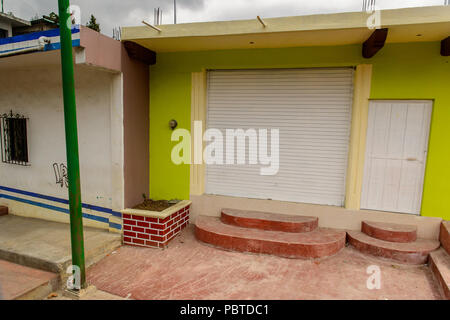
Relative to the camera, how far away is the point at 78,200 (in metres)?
3.65

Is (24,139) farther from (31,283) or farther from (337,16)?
(337,16)

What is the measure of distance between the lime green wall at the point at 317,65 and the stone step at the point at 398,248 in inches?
24.1

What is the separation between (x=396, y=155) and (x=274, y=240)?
264 cm

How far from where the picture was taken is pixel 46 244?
16.1 feet

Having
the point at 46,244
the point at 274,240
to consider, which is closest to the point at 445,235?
the point at 274,240

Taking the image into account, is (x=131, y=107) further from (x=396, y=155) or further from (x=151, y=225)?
(x=396, y=155)

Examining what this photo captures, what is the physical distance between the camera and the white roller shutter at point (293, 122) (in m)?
5.42

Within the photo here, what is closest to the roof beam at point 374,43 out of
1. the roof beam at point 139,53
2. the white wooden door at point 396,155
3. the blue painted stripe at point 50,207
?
the white wooden door at point 396,155

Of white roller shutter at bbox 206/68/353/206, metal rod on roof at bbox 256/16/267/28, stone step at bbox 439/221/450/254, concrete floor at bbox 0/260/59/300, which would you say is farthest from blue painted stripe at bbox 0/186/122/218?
stone step at bbox 439/221/450/254

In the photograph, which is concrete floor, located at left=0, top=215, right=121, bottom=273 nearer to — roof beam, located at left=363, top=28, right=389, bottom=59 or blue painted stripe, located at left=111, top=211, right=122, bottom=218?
blue painted stripe, located at left=111, top=211, right=122, bottom=218

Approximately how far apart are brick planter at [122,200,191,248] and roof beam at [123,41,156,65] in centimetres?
287

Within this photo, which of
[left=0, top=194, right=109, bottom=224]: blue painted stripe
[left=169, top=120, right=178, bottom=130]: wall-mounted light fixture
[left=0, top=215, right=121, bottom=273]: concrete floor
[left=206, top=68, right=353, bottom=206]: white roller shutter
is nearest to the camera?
[left=0, top=215, right=121, bottom=273]: concrete floor

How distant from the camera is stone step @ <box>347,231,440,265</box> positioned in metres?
4.65

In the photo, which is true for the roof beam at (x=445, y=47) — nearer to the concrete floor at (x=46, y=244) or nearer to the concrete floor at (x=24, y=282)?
the concrete floor at (x=46, y=244)
